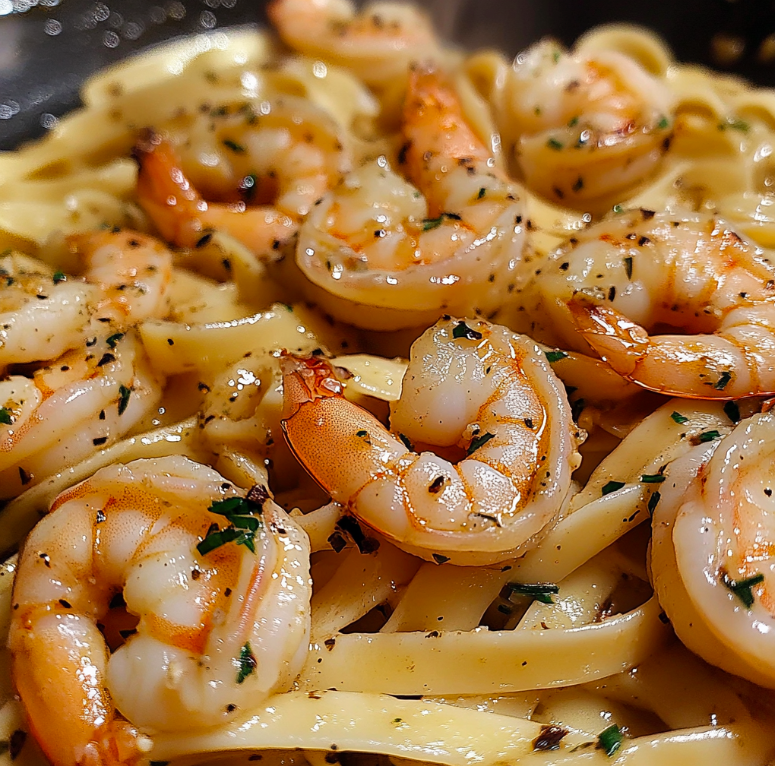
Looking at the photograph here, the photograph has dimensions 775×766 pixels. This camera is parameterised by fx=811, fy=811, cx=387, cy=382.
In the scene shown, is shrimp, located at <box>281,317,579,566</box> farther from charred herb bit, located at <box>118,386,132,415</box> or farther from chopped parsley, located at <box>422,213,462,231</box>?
charred herb bit, located at <box>118,386,132,415</box>

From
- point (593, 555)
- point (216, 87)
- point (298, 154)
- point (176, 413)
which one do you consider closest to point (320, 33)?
point (216, 87)

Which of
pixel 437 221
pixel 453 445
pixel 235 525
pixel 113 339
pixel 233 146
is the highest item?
pixel 233 146

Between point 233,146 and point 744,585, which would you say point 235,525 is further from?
point 233,146

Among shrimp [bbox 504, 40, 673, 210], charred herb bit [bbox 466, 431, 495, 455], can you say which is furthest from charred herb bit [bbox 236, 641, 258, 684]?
shrimp [bbox 504, 40, 673, 210]

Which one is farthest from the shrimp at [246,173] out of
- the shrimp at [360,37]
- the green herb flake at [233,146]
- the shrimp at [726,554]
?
the shrimp at [726,554]

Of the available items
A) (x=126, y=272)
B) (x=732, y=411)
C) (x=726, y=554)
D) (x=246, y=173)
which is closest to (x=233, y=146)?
(x=246, y=173)
